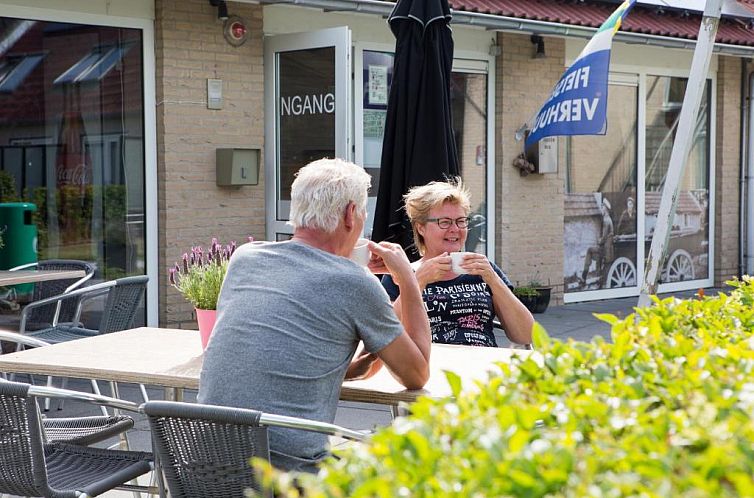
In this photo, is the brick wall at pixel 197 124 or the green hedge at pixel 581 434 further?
the brick wall at pixel 197 124

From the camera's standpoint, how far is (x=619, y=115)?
12969 millimetres

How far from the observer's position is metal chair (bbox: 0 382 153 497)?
351 cm

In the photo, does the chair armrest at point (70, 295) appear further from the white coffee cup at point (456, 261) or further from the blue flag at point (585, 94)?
the blue flag at point (585, 94)

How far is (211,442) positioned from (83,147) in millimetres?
6048

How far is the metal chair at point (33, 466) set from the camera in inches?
138

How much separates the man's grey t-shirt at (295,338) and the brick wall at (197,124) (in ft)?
18.0

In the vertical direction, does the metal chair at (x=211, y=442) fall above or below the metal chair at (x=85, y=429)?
above

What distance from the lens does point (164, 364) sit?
4020mm

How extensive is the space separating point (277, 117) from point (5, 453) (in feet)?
19.5

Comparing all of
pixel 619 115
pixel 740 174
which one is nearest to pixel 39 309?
pixel 619 115

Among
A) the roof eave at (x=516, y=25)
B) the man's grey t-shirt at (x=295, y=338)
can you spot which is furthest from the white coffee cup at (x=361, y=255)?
the roof eave at (x=516, y=25)

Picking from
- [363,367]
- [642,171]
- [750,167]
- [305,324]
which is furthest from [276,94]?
[750,167]

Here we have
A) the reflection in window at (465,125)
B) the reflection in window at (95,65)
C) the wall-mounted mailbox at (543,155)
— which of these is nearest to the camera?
the reflection in window at (95,65)

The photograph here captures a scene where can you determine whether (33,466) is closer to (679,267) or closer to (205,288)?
(205,288)
